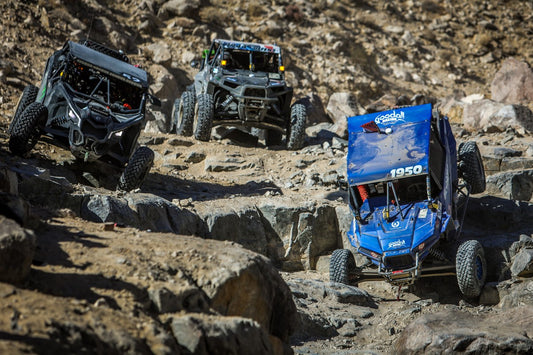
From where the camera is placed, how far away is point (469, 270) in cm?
1102

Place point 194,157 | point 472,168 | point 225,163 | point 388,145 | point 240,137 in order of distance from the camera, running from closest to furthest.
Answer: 1. point 388,145
2. point 472,168
3. point 225,163
4. point 194,157
5. point 240,137

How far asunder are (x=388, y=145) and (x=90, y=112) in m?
5.08

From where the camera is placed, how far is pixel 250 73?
55.2ft

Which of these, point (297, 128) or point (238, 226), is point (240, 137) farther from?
point (238, 226)

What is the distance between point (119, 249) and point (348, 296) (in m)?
5.50

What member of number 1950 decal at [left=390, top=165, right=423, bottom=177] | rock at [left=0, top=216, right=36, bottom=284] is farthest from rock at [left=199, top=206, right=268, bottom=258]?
rock at [left=0, top=216, right=36, bottom=284]

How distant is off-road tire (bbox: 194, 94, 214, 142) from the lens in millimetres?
Result: 16375

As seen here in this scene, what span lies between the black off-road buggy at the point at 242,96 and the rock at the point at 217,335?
1114 cm

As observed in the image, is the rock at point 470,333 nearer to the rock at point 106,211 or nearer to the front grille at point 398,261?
the front grille at point 398,261

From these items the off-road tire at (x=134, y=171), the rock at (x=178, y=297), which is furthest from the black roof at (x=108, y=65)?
the rock at (x=178, y=297)

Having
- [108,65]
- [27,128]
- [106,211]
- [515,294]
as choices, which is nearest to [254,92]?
[108,65]

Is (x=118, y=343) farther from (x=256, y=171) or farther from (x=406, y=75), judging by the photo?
(x=406, y=75)

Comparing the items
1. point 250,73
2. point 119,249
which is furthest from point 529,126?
point 119,249

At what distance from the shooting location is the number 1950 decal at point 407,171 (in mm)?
11500
